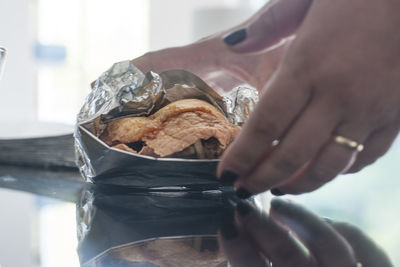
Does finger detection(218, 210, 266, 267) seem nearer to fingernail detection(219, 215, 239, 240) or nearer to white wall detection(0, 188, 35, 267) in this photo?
fingernail detection(219, 215, 239, 240)

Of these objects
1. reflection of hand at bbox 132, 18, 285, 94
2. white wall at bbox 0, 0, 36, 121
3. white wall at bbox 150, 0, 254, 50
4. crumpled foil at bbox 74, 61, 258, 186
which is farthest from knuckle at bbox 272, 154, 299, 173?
white wall at bbox 150, 0, 254, 50

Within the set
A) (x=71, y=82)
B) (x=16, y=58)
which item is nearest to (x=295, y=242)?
(x=16, y=58)

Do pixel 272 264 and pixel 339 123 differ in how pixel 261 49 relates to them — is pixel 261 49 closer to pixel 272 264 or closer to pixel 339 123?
pixel 339 123

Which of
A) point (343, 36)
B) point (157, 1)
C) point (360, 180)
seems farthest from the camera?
point (157, 1)

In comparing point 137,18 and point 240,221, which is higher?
point 240,221

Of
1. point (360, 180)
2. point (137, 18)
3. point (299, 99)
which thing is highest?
point (299, 99)

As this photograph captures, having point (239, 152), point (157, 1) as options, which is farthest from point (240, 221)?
point (157, 1)

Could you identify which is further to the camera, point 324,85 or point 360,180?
point 360,180
